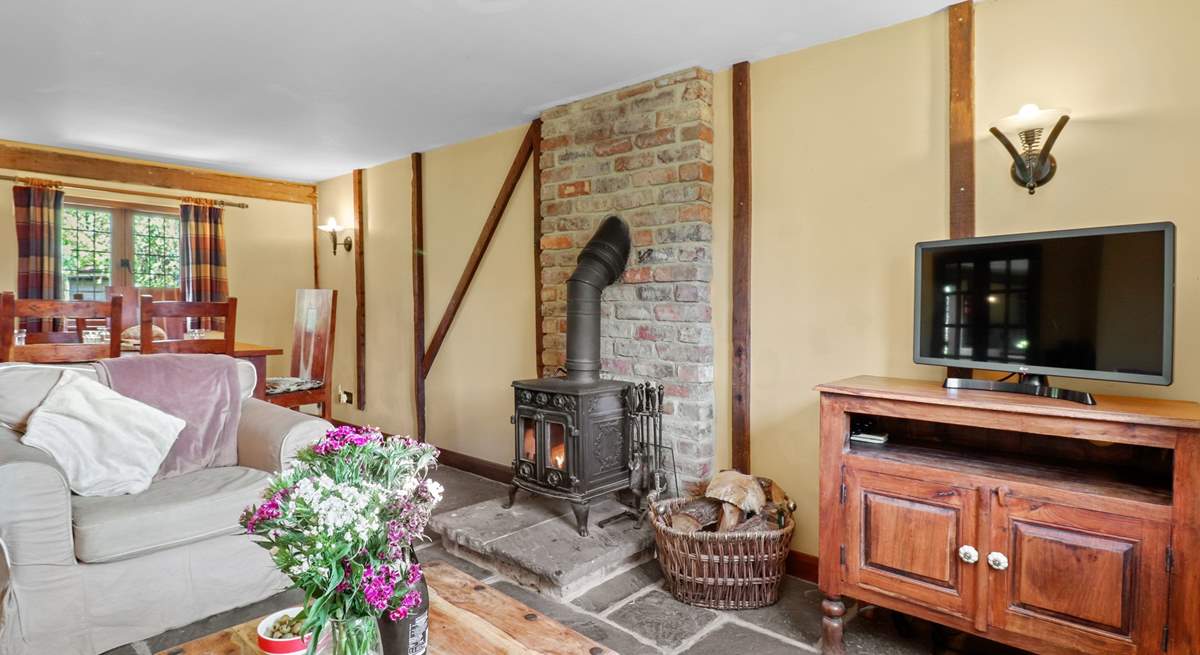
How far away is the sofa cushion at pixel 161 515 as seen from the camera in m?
2.05

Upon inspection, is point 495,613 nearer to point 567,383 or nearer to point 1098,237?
point 567,383

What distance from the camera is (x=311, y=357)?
4.46 metres

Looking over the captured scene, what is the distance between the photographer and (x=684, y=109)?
9.85 feet

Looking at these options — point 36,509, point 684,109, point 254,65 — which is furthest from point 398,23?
point 36,509

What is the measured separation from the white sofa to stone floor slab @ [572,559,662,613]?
1189 millimetres

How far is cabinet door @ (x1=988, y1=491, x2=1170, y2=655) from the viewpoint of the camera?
164 centimetres

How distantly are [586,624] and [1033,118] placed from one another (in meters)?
2.28

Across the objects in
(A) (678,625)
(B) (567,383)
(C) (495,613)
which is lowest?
(A) (678,625)

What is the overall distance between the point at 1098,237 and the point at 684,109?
170cm

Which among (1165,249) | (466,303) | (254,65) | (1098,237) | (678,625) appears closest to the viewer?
(1165,249)

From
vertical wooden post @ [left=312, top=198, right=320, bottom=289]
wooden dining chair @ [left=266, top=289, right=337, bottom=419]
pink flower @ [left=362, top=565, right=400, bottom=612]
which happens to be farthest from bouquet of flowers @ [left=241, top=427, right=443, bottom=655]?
vertical wooden post @ [left=312, top=198, right=320, bottom=289]

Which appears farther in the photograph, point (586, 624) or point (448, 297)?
point (448, 297)

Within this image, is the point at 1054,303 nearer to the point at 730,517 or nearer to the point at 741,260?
the point at 741,260

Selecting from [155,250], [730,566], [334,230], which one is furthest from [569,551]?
[155,250]
